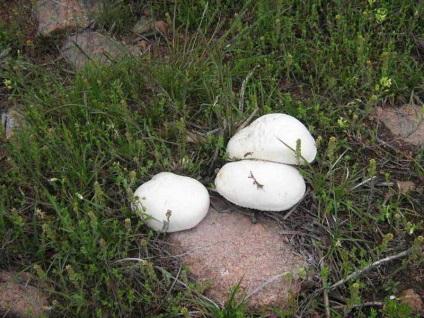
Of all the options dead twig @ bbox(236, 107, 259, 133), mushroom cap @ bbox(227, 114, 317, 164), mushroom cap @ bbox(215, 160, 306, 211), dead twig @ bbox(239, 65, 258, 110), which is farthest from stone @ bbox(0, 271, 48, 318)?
dead twig @ bbox(239, 65, 258, 110)

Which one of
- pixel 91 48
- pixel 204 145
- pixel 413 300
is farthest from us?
pixel 91 48

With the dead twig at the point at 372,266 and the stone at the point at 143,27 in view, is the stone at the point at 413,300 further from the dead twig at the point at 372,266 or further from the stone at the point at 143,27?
the stone at the point at 143,27

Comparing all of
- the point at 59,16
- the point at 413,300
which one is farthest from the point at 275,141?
the point at 59,16

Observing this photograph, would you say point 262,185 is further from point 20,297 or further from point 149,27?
point 149,27

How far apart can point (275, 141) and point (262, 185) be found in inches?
8.9

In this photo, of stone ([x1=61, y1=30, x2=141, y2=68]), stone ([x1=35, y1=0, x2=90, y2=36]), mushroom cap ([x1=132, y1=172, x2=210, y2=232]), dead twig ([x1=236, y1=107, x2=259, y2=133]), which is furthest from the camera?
stone ([x1=35, y1=0, x2=90, y2=36])

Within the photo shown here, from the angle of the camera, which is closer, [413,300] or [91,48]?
[413,300]

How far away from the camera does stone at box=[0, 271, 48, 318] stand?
2.27 m

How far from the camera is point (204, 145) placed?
2.74 meters

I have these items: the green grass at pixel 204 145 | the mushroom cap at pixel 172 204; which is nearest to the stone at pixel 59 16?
the green grass at pixel 204 145

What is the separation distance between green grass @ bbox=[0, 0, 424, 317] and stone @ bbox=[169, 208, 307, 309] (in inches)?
2.9

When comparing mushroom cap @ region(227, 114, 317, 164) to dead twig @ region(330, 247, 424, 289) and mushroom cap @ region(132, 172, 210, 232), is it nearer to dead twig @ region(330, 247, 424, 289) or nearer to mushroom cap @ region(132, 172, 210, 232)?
mushroom cap @ region(132, 172, 210, 232)

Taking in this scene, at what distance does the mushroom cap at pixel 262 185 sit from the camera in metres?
2.34

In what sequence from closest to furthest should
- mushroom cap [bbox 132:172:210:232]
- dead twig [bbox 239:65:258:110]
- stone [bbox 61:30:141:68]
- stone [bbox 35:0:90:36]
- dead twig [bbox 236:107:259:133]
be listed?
mushroom cap [bbox 132:172:210:232] → dead twig [bbox 236:107:259:133] → dead twig [bbox 239:65:258:110] → stone [bbox 61:30:141:68] → stone [bbox 35:0:90:36]
